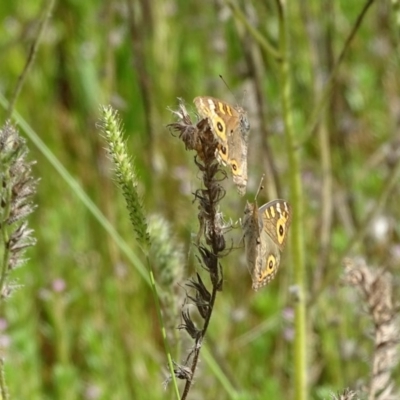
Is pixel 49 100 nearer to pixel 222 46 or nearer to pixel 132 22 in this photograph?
pixel 222 46

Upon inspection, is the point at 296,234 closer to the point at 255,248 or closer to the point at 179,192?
the point at 255,248

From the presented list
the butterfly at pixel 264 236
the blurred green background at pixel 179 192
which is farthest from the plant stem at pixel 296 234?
the butterfly at pixel 264 236

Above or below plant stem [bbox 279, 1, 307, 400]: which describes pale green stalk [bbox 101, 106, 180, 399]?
below

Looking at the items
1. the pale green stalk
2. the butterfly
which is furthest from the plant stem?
the pale green stalk

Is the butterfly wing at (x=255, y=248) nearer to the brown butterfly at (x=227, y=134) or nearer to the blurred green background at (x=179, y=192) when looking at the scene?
the brown butterfly at (x=227, y=134)

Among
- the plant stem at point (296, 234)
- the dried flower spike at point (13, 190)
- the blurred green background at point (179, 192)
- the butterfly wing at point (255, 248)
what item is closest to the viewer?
the dried flower spike at point (13, 190)

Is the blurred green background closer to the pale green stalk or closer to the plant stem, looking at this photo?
the plant stem

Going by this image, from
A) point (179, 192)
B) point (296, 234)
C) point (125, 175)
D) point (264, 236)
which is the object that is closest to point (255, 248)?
point (264, 236)

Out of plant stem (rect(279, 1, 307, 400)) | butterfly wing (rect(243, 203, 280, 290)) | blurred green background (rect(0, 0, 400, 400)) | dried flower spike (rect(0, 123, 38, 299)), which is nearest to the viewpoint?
dried flower spike (rect(0, 123, 38, 299))
